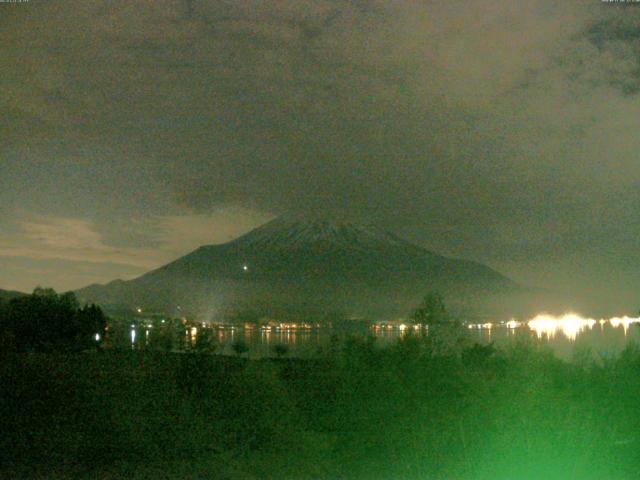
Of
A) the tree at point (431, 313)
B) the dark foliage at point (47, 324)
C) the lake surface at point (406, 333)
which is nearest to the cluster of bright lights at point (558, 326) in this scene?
the lake surface at point (406, 333)

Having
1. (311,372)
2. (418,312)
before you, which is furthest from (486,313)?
(311,372)

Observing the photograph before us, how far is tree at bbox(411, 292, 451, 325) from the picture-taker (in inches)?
1452

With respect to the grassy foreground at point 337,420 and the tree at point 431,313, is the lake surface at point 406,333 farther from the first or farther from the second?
the grassy foreground at point 337,420

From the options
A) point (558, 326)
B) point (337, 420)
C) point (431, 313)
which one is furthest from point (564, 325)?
point (337, 420)

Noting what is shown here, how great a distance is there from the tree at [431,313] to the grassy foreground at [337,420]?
63.0 feet

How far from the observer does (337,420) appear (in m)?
15.0

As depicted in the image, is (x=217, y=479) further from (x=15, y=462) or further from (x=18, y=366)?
(x=18, y=366)

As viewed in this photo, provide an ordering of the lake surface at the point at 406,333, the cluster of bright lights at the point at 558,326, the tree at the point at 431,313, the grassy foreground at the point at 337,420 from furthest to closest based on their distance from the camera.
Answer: the cluster of bright lights at the point at 558,326 → the tree at the point at 431,313 → the lake surface at the point at 406,333 → the grassy foreground at the point at 337,420

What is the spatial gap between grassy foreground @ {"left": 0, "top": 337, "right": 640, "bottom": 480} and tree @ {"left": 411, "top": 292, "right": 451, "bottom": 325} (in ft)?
63.0

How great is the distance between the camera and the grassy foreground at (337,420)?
1214 centimetres

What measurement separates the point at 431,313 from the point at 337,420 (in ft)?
76.2

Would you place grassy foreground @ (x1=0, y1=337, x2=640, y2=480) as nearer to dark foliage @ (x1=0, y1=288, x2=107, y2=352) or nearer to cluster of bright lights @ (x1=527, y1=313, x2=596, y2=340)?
cluster of bright lights @ (x1=527, y1=313, x2=596, y2=340)

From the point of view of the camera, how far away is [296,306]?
7411 inches

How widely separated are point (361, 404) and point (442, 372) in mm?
1756
